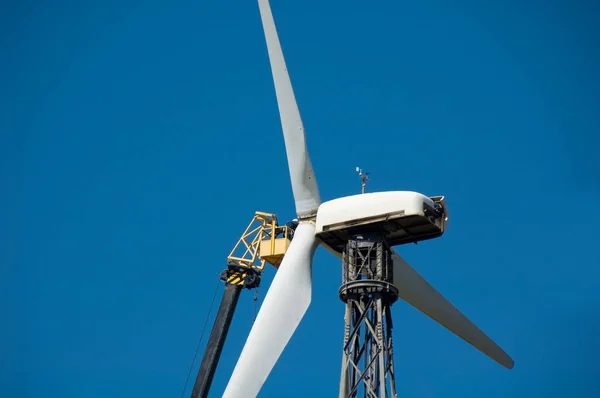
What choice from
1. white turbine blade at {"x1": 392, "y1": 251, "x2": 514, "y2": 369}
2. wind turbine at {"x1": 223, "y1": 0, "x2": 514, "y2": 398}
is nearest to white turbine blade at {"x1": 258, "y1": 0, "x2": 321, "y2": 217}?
wind turbine at {"x1": 223, "y1": 0, "x2": 514, "y2": 398}

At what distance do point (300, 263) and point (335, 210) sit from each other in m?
2.79

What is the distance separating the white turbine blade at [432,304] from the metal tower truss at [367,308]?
2.77 metres

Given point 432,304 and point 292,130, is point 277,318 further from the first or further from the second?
point 432,304

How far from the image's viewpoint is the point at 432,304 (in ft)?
183

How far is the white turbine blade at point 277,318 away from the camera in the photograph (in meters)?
47.7

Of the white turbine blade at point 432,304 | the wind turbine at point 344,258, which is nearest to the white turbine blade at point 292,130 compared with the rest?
the wind turbine at point 344,258

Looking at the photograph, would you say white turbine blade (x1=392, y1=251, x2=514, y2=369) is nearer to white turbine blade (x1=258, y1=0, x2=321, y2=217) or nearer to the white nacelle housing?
the white nacelle housing

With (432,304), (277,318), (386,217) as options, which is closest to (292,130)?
(386,217)

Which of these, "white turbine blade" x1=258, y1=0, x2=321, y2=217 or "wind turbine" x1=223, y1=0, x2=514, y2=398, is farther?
"white turbine blade" x1=258, y1=0, x2=321, y2=217

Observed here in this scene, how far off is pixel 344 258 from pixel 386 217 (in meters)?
2.98

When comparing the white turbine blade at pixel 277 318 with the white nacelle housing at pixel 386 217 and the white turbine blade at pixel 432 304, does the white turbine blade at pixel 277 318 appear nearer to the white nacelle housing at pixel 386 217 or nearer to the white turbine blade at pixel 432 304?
the white nacelle housing at pixel 386 217

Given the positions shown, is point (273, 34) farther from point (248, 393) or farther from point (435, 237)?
point (248, 393)

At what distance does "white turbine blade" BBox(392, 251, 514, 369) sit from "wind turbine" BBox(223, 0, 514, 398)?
52cm

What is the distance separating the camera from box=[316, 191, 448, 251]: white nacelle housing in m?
49.6
